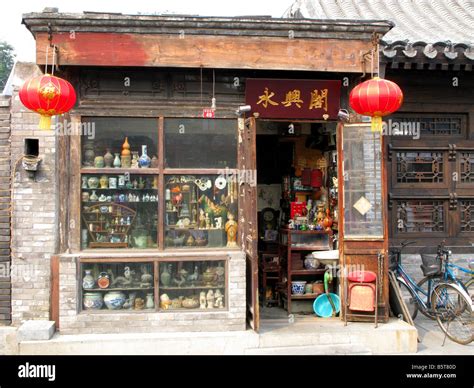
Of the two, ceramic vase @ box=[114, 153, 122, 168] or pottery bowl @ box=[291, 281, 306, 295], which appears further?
pottery bowl @ box=[291, 281, 306, 295]

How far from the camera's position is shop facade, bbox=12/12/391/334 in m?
7.12

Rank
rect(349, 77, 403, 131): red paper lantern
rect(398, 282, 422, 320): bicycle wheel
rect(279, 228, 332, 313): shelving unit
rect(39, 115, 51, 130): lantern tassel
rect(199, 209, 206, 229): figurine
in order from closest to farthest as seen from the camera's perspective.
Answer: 1. rect(39, 115, 51, 130): lantern tassel
2. rect(349, 77, 403, 131): red paper lantern
3. rect(199, 209, 206, 229): figurine
4. rect(398, 282, 422, 320): bicycle wheel
5. rect(279, 228, 332, 313): shelving unit

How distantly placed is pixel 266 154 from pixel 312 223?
5.89 ft

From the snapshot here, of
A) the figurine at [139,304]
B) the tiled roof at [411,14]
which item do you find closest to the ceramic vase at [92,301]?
the figurine at [139,304]

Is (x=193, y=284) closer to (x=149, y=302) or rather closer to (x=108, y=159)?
(x=149, y=302)

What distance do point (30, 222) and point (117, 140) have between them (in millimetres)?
1619

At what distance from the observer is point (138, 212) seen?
7.64 meters

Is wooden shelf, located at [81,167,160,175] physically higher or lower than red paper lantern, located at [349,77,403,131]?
lower

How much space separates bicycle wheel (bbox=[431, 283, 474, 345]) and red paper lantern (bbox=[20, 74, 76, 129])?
591 cm

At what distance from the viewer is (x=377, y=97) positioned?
6.50m

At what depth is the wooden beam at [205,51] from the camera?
22.9 ft

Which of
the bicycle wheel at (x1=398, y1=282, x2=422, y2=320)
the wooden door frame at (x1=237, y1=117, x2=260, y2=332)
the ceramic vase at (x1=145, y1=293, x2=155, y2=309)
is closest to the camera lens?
the wooden door frame at (x1=237, y1=117, x2=260, y2=332)

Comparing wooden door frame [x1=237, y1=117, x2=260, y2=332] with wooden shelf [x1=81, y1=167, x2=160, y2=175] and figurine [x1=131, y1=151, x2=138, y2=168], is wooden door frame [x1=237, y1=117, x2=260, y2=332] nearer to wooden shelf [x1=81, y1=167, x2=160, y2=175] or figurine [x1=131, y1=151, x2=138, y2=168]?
wooden shelf [x1=81, y1=167, x2=160, y2=175]

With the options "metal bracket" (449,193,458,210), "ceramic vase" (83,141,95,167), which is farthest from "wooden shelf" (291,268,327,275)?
"ceramic vase" (83,141,95,167)
